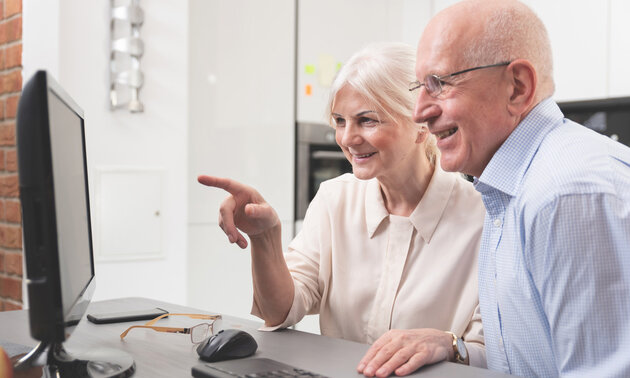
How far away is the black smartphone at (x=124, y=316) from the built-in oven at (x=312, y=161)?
180 centimetres

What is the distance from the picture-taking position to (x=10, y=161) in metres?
2.25

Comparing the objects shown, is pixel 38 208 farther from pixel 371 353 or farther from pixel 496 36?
pixel 496 36

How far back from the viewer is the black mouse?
40.3 inches

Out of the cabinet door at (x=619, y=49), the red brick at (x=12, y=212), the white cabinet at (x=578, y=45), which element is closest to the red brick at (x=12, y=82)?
the red brick at (x=12, y=212)

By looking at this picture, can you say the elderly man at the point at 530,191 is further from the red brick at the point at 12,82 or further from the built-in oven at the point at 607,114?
the built-in oven at the point at 607,114

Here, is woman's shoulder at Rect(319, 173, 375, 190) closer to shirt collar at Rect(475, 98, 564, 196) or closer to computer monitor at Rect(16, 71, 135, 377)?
shirt collar at Rect(475, 98, 564, 196)

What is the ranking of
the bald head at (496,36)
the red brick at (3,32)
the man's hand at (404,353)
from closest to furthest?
1. the man's hand at (404,353)
2. the bald head at (496,36)
3. the red brick at (3,32)

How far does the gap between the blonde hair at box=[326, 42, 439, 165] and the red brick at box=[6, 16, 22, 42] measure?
1.29 meters

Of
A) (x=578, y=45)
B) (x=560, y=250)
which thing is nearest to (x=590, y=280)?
(x=560, y=250)

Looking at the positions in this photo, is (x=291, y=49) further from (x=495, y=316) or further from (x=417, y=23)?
A: (x=495, y=316)

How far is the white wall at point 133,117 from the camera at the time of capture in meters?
2.18

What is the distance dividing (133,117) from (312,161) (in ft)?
3.68

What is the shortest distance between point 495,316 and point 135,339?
685 mm

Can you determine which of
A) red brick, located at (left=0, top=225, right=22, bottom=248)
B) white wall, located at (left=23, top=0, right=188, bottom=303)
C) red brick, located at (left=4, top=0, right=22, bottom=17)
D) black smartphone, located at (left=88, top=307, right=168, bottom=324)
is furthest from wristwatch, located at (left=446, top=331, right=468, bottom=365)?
red brick, located at (left=4, top=0, right=22, bottom=17)
